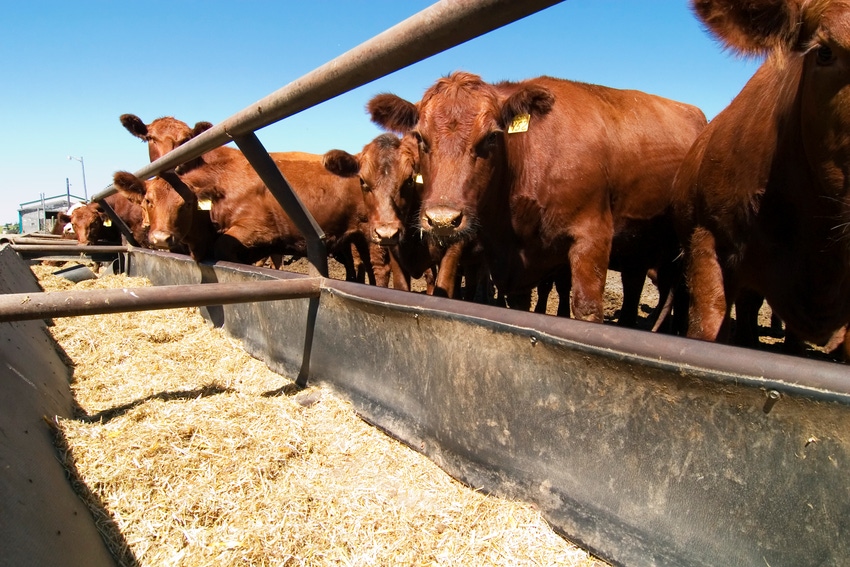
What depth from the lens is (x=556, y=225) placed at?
11.2ft

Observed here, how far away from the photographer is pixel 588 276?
3.31 m

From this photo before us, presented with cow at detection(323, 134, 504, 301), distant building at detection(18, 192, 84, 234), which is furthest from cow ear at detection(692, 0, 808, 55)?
distant building at detection(18, 192, 84, 234)

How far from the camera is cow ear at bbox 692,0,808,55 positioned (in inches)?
63.6

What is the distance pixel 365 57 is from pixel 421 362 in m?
1.17

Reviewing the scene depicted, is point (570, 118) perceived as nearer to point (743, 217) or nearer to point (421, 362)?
point (743, 217)

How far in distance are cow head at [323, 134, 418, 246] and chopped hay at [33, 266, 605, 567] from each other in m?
2.40

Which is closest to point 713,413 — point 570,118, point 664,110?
point 570,118

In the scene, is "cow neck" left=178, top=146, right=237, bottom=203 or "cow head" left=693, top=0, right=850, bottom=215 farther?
"cow neck" left=178, top=146, right=237, bottom=203

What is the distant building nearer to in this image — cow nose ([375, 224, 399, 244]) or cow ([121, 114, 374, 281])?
cow ([121, 114, 374, 281])

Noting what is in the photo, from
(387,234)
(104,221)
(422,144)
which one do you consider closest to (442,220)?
(422,144)

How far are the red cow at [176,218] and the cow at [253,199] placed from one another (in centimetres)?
24

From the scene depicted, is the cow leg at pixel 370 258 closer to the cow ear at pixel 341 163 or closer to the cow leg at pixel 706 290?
the cow ear at pixel 341 163

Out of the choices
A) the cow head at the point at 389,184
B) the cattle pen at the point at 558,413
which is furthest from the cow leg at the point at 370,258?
the cattle pen at the point at 558,413

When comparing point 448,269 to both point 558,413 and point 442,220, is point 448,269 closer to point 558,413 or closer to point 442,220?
point 442,220
